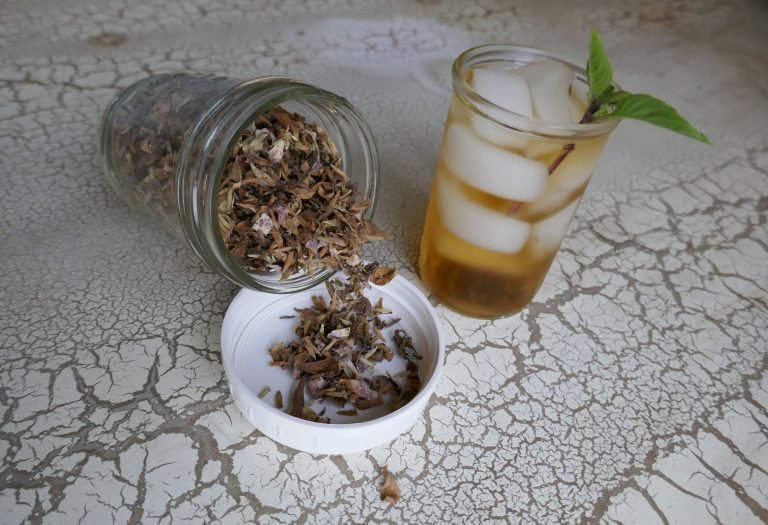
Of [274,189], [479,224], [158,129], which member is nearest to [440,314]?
[479,224]

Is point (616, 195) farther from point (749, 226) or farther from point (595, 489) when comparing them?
point (595, 489)

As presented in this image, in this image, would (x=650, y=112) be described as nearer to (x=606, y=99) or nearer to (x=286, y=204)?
(x=606, y=99)

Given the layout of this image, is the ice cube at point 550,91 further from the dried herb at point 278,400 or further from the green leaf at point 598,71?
the dried herb at point 278,400

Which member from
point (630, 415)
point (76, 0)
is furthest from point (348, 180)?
point (76, 0)

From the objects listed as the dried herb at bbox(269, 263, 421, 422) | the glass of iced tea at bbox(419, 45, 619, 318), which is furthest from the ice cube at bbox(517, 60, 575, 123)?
the dried herb at bbox(269, 263, 421, 422)

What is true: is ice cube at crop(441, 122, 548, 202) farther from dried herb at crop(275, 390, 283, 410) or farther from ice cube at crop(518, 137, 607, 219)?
dried herb at crop(275, 390, 283, 410)

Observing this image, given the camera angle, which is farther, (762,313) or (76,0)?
(76,0)
